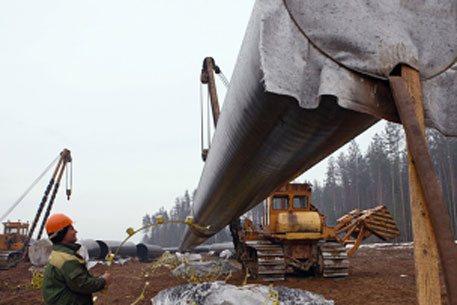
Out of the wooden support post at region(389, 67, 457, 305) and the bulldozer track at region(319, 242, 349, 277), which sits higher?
the wooden support post at region(389, 67, 457, 305)

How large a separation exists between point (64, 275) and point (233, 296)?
2.10 metres

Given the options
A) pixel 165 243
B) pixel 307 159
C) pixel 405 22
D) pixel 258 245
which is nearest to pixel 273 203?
pixel 258 245

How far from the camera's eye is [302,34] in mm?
1619

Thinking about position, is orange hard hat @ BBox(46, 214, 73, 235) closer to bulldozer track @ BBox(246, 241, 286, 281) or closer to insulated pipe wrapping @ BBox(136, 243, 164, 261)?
bulldozer track @ BBox(246, 241, 286, 281)

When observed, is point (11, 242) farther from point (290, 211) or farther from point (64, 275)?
point (64, 275)

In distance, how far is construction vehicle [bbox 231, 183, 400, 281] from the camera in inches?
351

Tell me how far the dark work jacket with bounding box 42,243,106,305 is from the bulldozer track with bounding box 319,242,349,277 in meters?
7.31

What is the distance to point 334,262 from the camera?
358 inches

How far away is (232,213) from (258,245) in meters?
→ 4.67

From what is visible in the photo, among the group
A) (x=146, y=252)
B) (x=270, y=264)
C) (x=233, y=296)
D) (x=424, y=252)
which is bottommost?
(x=146, y=252)

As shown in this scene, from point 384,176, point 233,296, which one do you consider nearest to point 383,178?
point 384,176

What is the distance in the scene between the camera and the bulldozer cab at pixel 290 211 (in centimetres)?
920

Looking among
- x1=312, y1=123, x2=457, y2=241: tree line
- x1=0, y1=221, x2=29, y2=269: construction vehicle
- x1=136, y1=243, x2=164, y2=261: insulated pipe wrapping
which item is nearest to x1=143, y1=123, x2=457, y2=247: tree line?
x1=312, y1=123, x2=457, y2=241: tree line

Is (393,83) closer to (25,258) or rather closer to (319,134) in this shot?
(319,134)
